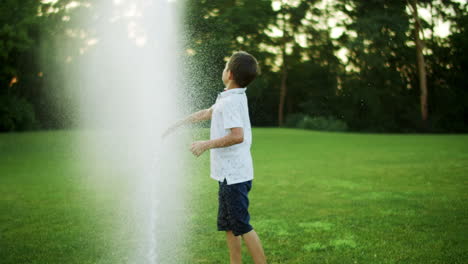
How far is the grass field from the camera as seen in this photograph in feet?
10.7

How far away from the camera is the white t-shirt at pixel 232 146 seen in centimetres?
238

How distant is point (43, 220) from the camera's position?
4.42m

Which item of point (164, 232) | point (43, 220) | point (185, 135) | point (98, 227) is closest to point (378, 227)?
point (164, 232)

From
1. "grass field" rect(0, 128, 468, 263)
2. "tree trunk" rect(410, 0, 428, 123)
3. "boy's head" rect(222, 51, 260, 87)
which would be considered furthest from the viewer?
"tree trunk" rect(410, 0, 428, 123)

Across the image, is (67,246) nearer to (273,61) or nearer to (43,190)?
(43,190)

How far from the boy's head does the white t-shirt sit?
61mm

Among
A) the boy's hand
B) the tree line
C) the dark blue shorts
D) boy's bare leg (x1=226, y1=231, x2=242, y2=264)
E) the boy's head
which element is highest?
the tree line

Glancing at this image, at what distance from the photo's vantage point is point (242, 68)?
243cm

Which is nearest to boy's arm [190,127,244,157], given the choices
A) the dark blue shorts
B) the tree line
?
the dark blue shorts

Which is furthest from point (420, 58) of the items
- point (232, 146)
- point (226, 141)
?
point (226, 141)

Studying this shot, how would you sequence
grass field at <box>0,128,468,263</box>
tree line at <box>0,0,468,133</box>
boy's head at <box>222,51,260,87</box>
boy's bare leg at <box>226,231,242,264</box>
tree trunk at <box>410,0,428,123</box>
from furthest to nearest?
tree trunk at <box>410,0,428,123</box>, tree line at <box>0,0,468,133</box>, grass field at <box>0,128,468,263</box>, boy's bare leg at <box>226,231,242,264</box>, boy's head at <box>222,51,260,87</box>

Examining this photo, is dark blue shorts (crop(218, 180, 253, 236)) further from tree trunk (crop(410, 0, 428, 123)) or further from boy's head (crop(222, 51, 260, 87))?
tree trunk (crop(410, 0, 428, 123))

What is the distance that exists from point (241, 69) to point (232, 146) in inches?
18.1

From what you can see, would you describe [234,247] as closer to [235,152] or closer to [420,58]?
[235,152]
